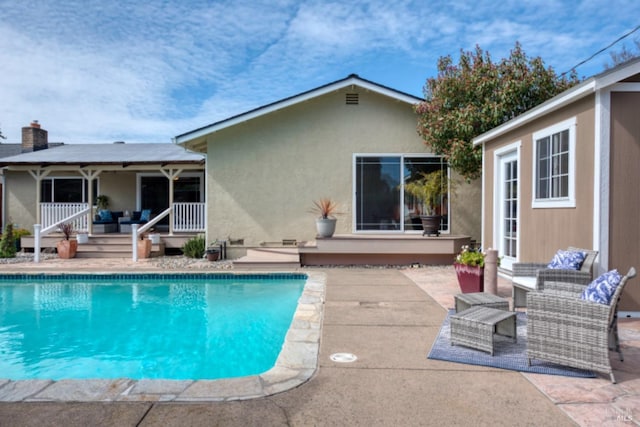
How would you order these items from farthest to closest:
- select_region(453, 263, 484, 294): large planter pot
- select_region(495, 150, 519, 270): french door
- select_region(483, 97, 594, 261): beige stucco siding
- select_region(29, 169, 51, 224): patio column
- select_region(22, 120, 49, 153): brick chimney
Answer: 1. select_region(22, 120, 49, 153): brick chimney
2. select_region(29, 169, 51, 224): patio column
3. select_region(495, 150, 519, 270): french door
4. select_region(453, 263, 484, 294): large planter pot
5. select_region(483, 97, 594, 261): beige stucco siding

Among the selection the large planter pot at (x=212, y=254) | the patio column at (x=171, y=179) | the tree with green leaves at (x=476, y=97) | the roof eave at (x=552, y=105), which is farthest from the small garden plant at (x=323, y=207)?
the patio column at (x=171, y=179)

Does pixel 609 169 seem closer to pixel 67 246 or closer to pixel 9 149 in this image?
pixel 67 246

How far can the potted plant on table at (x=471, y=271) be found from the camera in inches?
264

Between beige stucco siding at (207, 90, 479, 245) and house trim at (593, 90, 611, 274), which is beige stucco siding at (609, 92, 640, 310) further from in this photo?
beige stucco siding at (207, 90, 479, 245)

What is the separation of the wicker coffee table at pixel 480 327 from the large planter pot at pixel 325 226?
21.4ft

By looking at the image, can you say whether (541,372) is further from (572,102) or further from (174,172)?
(174,172)

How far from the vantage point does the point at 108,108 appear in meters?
19.6

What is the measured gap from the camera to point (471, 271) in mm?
6766

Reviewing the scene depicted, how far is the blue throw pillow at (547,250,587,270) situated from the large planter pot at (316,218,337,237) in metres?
5.93

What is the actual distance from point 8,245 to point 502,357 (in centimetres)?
1420

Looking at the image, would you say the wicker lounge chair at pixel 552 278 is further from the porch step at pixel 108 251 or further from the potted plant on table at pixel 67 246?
the potted plant on table at pixel 67 246

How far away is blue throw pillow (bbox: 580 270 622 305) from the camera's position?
365cm

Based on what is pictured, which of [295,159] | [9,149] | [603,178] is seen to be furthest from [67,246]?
[9,149]

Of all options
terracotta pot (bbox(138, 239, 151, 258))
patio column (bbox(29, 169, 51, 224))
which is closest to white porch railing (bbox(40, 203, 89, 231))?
patio column (bbox(29, 169, 51, 224))
